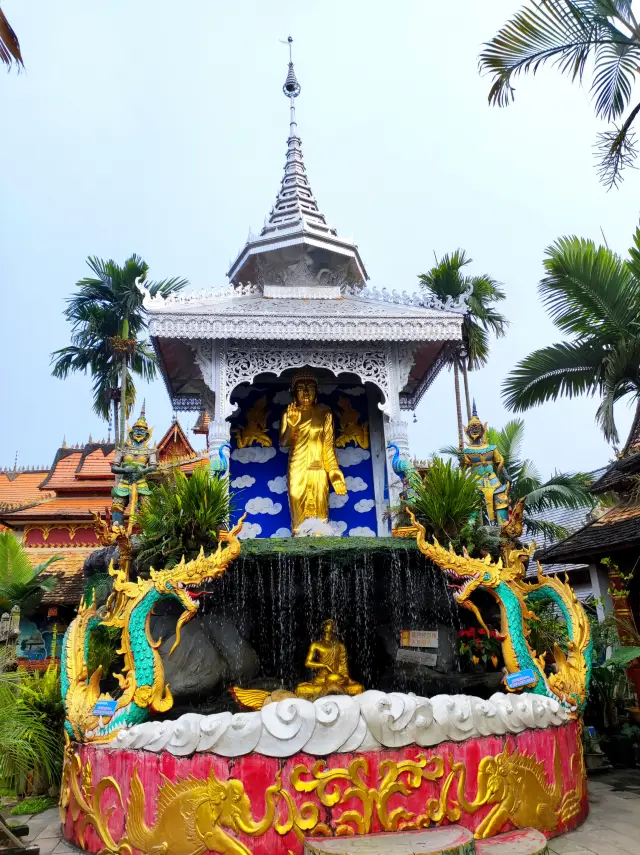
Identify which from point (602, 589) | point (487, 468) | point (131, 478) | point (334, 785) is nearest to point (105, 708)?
point (334, 785)

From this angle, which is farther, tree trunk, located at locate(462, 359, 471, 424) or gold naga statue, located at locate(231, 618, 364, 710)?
tree trunk, located at locate(462, 359, 471, 424)

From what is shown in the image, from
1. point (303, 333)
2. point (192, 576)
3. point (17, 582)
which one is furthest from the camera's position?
point (17, 582)

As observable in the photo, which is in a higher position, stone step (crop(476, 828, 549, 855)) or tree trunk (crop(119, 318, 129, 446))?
tree trunk (crop(119, 318, 129, 446))

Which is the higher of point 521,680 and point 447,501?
point 447,501

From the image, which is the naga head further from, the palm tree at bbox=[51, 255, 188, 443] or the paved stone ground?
the palm tree at bbox=[51, 255, 188, 443]

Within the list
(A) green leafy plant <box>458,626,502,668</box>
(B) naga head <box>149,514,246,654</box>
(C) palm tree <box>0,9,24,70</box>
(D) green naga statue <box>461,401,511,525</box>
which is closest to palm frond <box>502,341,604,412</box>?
(D) green naga statue <box>461,401,511,525</box>

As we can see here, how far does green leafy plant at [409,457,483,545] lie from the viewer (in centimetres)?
934

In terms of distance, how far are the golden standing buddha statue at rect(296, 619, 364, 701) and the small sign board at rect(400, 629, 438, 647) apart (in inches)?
43.9

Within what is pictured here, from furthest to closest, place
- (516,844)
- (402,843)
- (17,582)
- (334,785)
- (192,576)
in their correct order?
(17,582) → (192,576) → (334,785) → (516,844) → (402,843)

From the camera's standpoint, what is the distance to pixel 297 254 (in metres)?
13.9

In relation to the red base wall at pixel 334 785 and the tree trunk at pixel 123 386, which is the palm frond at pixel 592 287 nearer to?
the red base wall at pixel 334 785

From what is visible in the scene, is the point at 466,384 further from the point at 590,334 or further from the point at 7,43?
the point at 7,43

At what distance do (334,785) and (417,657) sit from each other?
4730 mm

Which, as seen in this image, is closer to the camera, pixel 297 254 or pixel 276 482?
pixel 276 482
